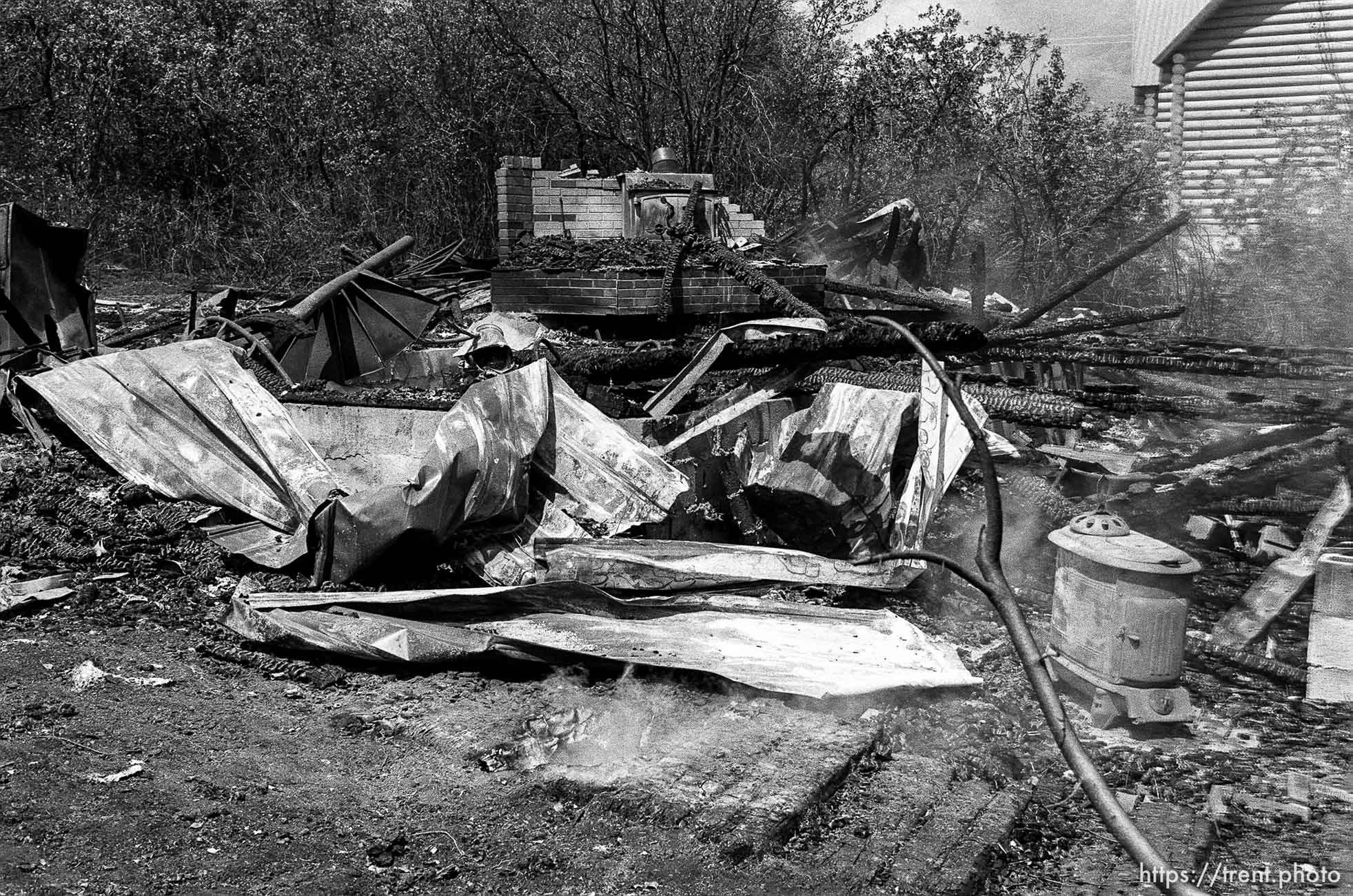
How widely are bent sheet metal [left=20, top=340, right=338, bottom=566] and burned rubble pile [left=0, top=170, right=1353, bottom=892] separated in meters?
0.02

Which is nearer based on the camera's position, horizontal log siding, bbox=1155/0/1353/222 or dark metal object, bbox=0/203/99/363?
dark metal object, bbox=0/203/99/363

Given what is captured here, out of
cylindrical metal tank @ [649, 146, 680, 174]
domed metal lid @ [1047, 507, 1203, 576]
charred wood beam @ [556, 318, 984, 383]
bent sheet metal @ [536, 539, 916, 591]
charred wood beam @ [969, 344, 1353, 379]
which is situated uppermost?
cylindrical metal tank @ [649, 146, 680, 174]

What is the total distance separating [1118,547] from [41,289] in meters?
6.91

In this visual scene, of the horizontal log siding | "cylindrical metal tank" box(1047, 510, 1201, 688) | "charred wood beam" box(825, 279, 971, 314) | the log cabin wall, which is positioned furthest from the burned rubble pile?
the log cabin wall

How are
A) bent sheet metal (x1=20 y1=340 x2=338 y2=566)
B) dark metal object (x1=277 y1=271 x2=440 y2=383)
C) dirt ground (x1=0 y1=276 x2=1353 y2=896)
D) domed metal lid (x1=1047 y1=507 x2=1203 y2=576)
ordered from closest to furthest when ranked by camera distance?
dirt ground (x1=0 y1=276 x2=1353 y2=896)
domed metal lid (x1=1047 y1=507 x2=1203 y2=576)
bent sheet metal (x1=20 y1=340 x2=338 y2=566)
dark metal object (x1=277 y1=271 x2=440 y2=383)

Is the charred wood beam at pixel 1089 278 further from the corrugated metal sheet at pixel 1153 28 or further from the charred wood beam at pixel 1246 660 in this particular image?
the corrugated metal sheet at pixel 1153 28

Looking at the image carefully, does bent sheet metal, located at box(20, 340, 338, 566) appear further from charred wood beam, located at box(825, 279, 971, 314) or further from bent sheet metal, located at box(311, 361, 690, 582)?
charred wood beam, located at box(825, 279, 971, 314)

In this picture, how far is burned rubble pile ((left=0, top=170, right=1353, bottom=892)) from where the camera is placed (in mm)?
3604

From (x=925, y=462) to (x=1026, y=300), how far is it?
8333mm

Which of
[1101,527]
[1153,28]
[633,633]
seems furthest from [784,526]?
[1153,28]

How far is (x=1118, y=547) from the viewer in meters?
3.69

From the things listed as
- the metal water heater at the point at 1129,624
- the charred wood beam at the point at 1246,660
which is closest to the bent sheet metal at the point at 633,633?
the metal water heater at the point at 1129,624

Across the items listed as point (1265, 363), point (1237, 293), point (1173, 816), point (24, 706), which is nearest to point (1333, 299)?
point (1237, 293)

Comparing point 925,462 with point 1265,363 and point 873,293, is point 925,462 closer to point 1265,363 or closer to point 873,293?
point 1265,363
